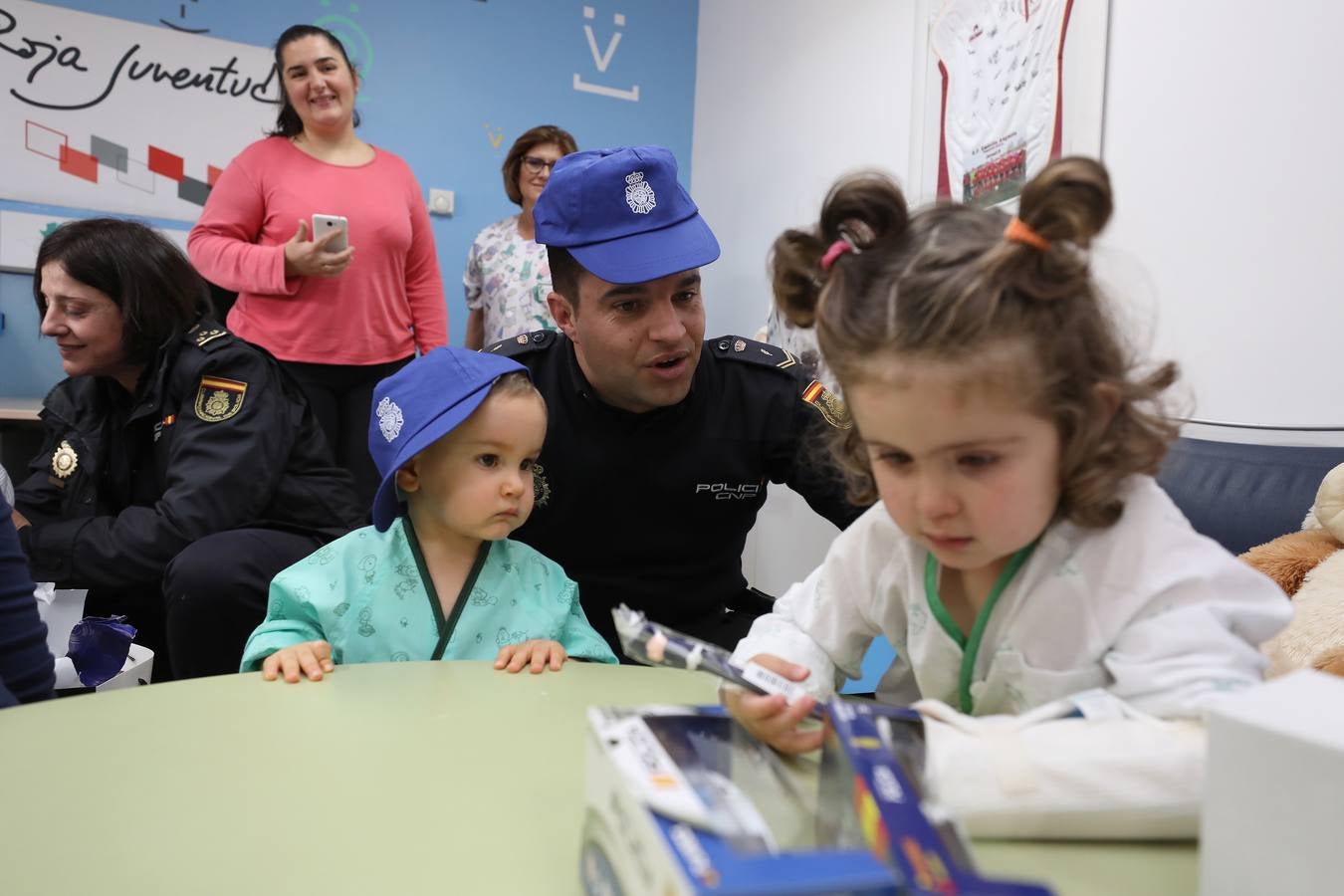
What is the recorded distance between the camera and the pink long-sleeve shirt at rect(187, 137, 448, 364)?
2.41 meters

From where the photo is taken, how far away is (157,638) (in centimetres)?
193

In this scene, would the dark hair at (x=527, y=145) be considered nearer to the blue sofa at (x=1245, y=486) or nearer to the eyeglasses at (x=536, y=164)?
the eyeglasses at (x=536, y=164)

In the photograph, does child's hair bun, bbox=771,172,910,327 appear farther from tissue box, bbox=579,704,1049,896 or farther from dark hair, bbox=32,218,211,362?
dark hair, bbox=32,218,211,362

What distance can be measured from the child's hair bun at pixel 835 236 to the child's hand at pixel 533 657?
1.35ft

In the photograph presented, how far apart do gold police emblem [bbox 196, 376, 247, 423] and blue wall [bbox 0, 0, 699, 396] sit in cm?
221

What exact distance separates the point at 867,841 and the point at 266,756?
0.49 metres

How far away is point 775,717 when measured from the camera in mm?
601

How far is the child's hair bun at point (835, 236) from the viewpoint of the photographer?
0.72 meters

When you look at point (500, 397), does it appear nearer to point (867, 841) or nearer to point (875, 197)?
point (875, 197)

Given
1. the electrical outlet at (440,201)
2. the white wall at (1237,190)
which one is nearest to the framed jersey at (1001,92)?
the white wall at (1237,190)

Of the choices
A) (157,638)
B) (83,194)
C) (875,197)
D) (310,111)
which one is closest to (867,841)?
(875,197)

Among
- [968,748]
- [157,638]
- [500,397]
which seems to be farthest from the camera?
[157,638]

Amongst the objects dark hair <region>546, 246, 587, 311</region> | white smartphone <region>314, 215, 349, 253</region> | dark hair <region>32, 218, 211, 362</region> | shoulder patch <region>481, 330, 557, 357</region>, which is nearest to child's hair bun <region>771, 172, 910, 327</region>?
dark hair <region>546, 246, 587, 311</region>

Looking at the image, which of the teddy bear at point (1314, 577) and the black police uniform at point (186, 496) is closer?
the teddy bear at point (1314, 577)
